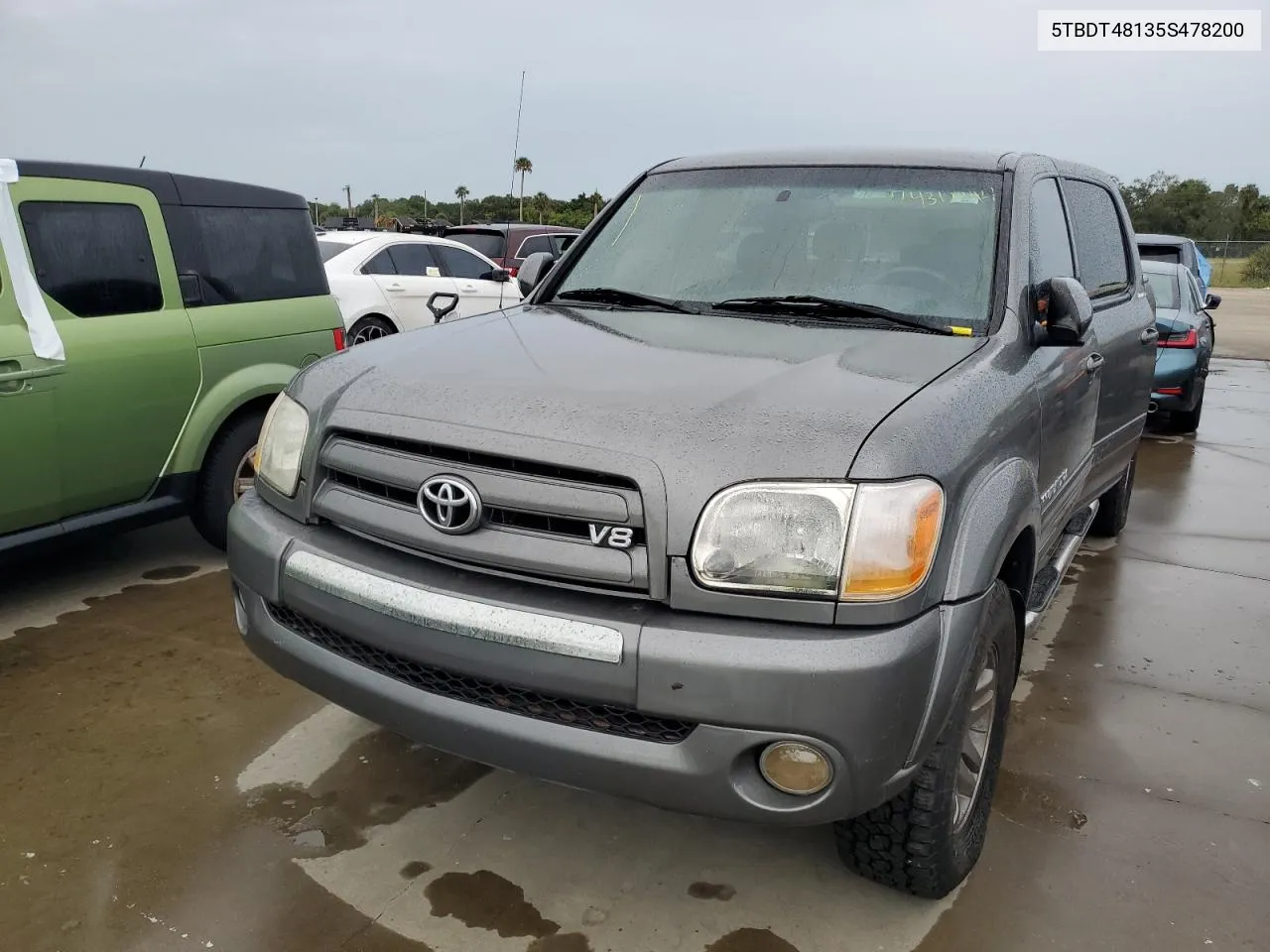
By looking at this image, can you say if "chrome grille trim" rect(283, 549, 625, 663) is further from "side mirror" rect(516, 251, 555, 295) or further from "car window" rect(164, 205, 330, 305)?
"car window" rect(164, 205, 330, 305)

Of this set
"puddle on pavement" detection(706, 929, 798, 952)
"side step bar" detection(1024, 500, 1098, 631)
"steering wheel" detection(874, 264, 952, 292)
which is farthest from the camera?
"side step bar" detection(1024, 500, 1098, 631)

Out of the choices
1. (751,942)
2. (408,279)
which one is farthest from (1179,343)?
(751,942)

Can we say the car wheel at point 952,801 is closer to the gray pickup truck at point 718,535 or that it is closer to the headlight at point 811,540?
the gray pickup truck at point 718,535

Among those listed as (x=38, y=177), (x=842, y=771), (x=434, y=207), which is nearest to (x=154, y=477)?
(x=38, y=177)

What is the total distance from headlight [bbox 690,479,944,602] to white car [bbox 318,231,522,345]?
24.2 ft

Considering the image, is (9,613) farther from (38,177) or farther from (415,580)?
(415,580)

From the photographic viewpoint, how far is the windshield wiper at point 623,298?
10.2 ft

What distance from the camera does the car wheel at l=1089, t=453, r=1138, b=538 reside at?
5398 mm

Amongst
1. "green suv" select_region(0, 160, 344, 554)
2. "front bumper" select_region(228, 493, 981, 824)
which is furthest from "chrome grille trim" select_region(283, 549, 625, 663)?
"green suv" select_region(0, 160, 344, 554)

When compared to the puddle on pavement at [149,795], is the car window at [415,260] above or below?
above

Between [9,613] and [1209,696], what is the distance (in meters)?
4.60

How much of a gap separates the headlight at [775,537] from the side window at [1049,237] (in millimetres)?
1461

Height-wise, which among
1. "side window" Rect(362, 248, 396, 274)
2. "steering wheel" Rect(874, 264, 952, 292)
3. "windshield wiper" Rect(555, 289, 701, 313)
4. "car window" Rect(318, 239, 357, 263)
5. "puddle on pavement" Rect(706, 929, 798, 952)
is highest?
"steering wheel" Rect(874, 264, 952, 292)

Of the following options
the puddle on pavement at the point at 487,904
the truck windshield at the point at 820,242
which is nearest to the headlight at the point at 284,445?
the puddle on pavement at the point at 487,904
